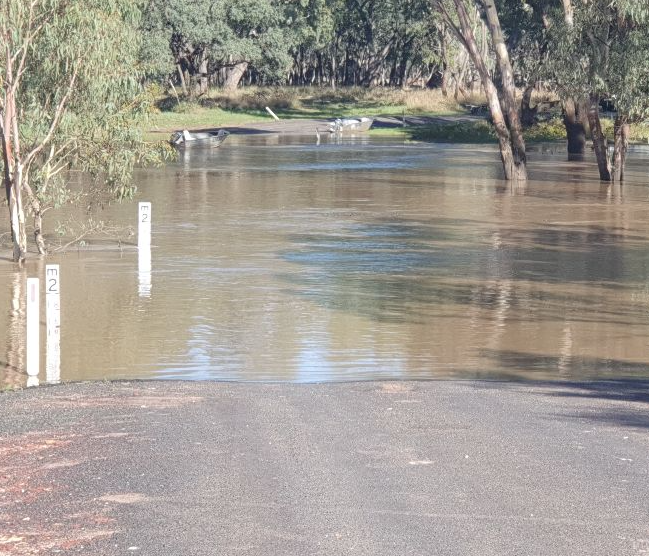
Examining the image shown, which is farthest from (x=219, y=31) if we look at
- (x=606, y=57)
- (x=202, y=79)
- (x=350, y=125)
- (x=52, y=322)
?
(x=52, y=322)

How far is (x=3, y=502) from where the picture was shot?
279 inches

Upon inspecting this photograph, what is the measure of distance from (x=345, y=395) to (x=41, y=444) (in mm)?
3141

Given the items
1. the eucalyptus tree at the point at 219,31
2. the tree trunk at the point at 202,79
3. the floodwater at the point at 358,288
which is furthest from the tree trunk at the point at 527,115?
the tree trunk at the point at 202,79

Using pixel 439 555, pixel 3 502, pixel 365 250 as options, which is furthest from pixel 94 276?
pixel 439 555

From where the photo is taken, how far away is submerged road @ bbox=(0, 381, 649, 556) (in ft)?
21.0

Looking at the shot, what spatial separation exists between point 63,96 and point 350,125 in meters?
48.7

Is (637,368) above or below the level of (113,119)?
below

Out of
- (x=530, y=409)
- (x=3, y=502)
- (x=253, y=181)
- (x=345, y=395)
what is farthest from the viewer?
(x=253, y=181)

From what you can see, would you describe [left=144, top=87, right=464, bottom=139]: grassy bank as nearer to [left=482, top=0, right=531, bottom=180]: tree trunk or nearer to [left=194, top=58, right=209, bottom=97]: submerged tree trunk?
[left=194, top=58, right=209, bottom=97]: submerged tree trunk

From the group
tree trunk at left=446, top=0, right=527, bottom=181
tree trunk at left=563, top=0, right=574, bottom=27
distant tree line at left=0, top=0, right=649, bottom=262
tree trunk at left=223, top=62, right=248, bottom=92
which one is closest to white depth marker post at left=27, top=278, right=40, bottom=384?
distant tree line at left=0, top=0, right=649, bottom=262

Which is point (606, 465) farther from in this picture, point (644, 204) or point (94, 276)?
point (644, 204)

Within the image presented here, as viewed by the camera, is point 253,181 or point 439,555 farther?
point 253,181

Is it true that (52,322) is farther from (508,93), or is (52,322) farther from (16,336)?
(508,93)

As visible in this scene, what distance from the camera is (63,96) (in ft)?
66.0
